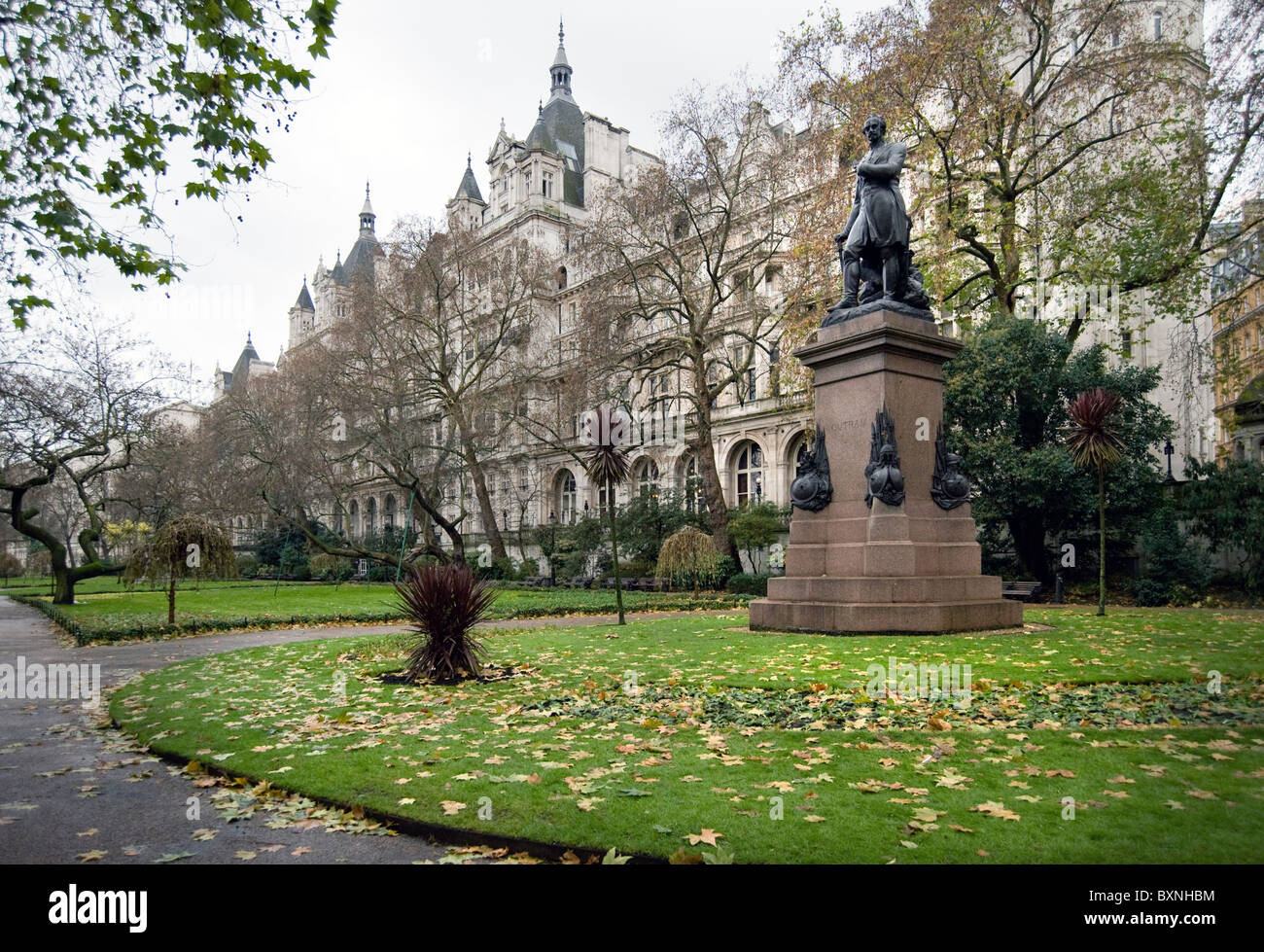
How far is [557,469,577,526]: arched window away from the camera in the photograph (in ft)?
190

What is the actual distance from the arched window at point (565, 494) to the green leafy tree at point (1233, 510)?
40.4 meters

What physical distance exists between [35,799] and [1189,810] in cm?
750

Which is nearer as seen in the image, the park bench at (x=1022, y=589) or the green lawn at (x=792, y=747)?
the green lawn at (x=792, y=747)

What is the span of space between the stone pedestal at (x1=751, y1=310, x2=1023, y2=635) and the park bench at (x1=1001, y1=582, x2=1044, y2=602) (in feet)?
32.6

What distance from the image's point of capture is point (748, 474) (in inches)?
1863

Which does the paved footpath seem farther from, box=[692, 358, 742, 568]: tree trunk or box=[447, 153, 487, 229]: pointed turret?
box=[447, 153, 487, 229]: pointed turret

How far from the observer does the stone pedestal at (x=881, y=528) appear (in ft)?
38.3

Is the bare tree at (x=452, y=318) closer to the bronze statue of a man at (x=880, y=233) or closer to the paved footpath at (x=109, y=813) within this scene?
the bronze statue of a man at (x=880, y=233)

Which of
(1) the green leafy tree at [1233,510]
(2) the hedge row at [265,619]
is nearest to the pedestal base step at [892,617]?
(2) the hedge row at [265,619]

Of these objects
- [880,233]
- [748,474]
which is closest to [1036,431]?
[880,233]

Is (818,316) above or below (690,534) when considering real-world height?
above

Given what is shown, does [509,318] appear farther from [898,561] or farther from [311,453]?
[898,561]

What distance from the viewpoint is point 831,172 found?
2677 cm
